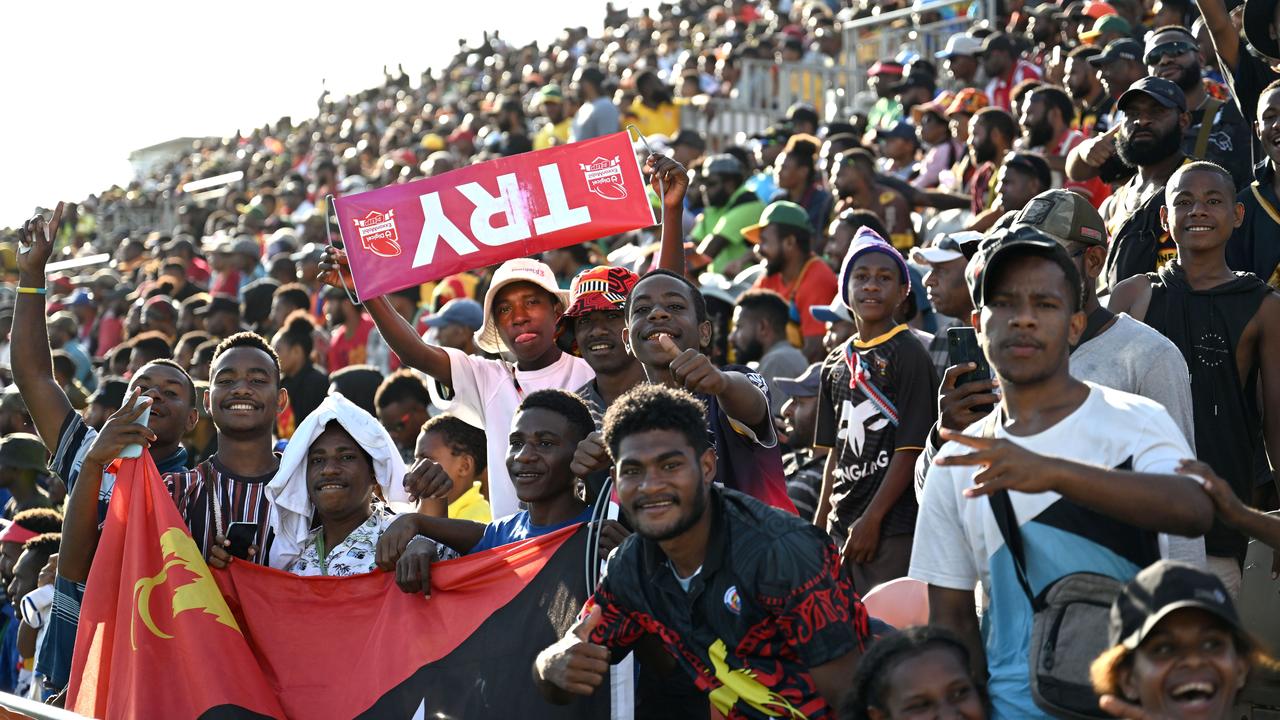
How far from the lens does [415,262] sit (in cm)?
677

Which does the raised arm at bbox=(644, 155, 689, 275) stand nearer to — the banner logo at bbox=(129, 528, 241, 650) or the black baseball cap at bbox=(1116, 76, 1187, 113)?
the black baseball cap at bbox=(1116, 76, 1187, 113)

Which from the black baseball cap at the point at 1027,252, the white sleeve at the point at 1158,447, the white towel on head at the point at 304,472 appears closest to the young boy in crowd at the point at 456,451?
the white towel on head at the point at 304,472

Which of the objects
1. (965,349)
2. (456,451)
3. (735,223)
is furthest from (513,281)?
(735,223)

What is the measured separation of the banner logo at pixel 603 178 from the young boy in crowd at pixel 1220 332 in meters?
2.44

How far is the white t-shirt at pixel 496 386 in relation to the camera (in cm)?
621

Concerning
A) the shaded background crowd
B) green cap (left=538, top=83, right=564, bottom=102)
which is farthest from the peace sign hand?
green cap (left=538, top=83, right=564, bottom=102)

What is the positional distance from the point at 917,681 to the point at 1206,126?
4.38 m

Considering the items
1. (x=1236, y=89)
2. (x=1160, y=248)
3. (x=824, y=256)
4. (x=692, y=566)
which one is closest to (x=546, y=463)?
(x=692, y=566)

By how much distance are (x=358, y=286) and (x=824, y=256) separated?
4.28 metres

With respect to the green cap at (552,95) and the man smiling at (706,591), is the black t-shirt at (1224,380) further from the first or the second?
the green cap at (552,95)

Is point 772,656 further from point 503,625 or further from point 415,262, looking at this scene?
point 415,262

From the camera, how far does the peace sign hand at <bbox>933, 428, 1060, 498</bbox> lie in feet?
10.6

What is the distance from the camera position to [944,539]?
3771 mm

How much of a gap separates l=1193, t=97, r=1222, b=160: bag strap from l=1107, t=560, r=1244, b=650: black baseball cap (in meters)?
4.13
